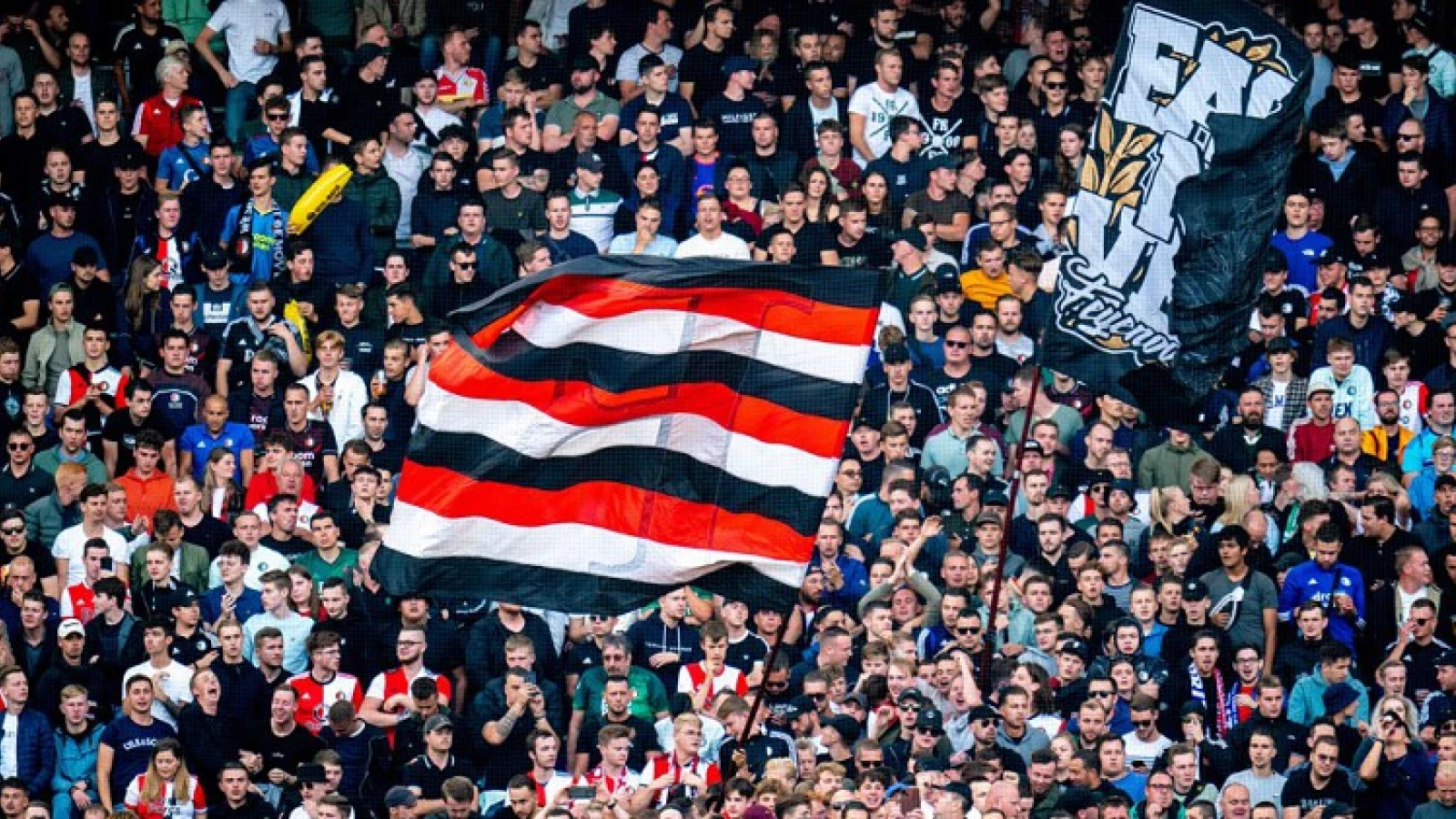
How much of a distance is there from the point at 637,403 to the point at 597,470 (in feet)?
1.18

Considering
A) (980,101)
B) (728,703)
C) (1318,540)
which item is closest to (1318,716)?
(1318,540)

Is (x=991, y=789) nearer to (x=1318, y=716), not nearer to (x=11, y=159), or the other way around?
(x=1318, y=716)

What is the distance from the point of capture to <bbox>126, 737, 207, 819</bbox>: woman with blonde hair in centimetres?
2108

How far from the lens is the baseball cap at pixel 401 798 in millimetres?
20641

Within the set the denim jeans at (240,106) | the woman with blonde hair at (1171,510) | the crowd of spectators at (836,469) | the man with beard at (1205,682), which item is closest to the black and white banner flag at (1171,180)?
the crowd of spectators at (836,469)

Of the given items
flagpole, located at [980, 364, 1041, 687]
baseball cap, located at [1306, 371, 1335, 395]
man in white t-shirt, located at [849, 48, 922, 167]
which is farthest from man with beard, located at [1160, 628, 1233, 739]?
man in white t-shirt, located at [849, 48, 922, 167]

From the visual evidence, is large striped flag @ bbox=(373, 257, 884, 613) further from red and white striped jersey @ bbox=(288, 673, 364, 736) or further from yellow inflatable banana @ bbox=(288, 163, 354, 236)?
yellow inflatable banana @ bbox=(288, 163, 354, 236)

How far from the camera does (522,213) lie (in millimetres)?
25406

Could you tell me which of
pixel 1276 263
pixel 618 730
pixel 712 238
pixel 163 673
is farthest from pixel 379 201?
pixel 1276 263

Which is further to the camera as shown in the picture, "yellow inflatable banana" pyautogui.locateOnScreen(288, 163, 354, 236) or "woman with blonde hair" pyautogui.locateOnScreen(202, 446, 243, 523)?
"yellow inflatable banana" pyautogui.locateOnScreen(288, 163, 354, 236)

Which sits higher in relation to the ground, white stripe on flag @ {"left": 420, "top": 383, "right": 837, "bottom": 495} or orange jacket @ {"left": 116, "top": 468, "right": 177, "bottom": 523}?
white stripe on flag @ {"left": 420, "top": 383, "right": 837, "bottom": 495}

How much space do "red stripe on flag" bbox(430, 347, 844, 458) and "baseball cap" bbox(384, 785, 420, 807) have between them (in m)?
5.36

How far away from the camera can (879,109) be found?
26.2 meters

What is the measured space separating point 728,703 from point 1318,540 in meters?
4.01
